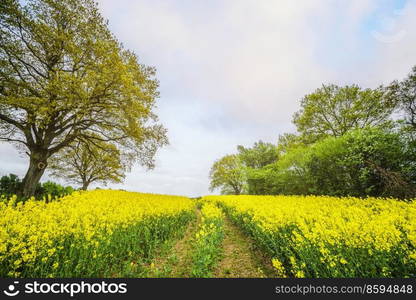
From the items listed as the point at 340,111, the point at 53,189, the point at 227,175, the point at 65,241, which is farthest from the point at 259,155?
the point at 65,241

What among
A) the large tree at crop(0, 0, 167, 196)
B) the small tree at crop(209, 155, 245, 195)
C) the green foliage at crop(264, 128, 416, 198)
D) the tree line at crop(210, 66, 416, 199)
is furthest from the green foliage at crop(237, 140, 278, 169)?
the large tree at crop(0, 0, 167, 196)

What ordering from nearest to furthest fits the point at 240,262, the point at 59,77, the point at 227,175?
the point at 240,262
the point at 59,77
the point at 227,175

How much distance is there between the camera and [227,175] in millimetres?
49125

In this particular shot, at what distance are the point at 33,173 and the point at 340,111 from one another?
30.1 meters

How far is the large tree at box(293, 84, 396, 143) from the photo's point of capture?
19781mm

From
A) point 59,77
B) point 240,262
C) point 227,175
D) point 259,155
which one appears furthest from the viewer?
point 227,175

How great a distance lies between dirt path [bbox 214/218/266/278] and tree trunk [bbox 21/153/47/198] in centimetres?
1247

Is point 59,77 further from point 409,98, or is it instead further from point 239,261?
point 409,98

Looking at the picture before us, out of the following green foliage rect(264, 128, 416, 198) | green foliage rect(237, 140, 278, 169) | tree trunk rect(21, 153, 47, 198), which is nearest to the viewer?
green foliage rect(264, 128, 416, 198)

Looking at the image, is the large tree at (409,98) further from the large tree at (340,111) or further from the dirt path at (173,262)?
the dirt path at (173,262)

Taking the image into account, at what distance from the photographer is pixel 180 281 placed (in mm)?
3115

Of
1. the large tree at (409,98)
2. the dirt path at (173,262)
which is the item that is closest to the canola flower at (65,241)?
the dirt path at (173,262)

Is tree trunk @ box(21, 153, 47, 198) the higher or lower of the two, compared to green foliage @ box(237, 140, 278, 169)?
lower

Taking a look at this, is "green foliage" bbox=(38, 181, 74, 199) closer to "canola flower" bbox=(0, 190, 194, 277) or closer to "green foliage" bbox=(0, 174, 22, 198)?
"green foliage" bbox=(0, 174, 22, 198)
